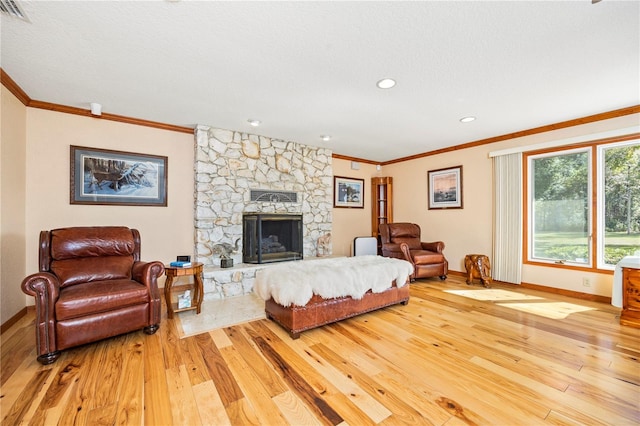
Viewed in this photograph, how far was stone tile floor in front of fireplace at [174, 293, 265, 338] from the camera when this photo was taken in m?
2.64

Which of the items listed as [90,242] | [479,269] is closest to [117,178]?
[90,242]

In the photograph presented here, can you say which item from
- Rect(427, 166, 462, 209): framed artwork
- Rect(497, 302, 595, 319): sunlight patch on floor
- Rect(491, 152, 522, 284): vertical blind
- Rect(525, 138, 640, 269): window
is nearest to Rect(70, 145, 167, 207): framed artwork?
Rect(427, 166, 462, 209): framed artwork

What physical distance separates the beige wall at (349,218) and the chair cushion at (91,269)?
3.66 m

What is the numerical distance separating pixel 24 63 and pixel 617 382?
520cm

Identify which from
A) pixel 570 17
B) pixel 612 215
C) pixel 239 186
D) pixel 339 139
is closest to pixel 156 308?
pixel 239 186

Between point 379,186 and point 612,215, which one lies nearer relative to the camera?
point 612,215

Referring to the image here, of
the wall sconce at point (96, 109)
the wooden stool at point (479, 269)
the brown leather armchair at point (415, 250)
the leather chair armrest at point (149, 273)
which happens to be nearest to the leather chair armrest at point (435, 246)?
the brown leather armchair at point (415, 250)

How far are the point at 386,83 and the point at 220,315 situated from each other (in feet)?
9.98

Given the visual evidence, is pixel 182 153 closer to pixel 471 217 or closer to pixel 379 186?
pixel 379 186

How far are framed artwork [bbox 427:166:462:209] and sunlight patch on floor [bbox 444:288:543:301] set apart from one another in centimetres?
164

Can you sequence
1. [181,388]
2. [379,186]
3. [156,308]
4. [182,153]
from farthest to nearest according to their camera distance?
[379,186] → [182,153] → [156,308] → [181,388]

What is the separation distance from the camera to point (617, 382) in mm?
1767

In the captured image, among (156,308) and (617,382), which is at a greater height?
(156,308)

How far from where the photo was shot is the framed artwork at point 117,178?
3.29 metres
